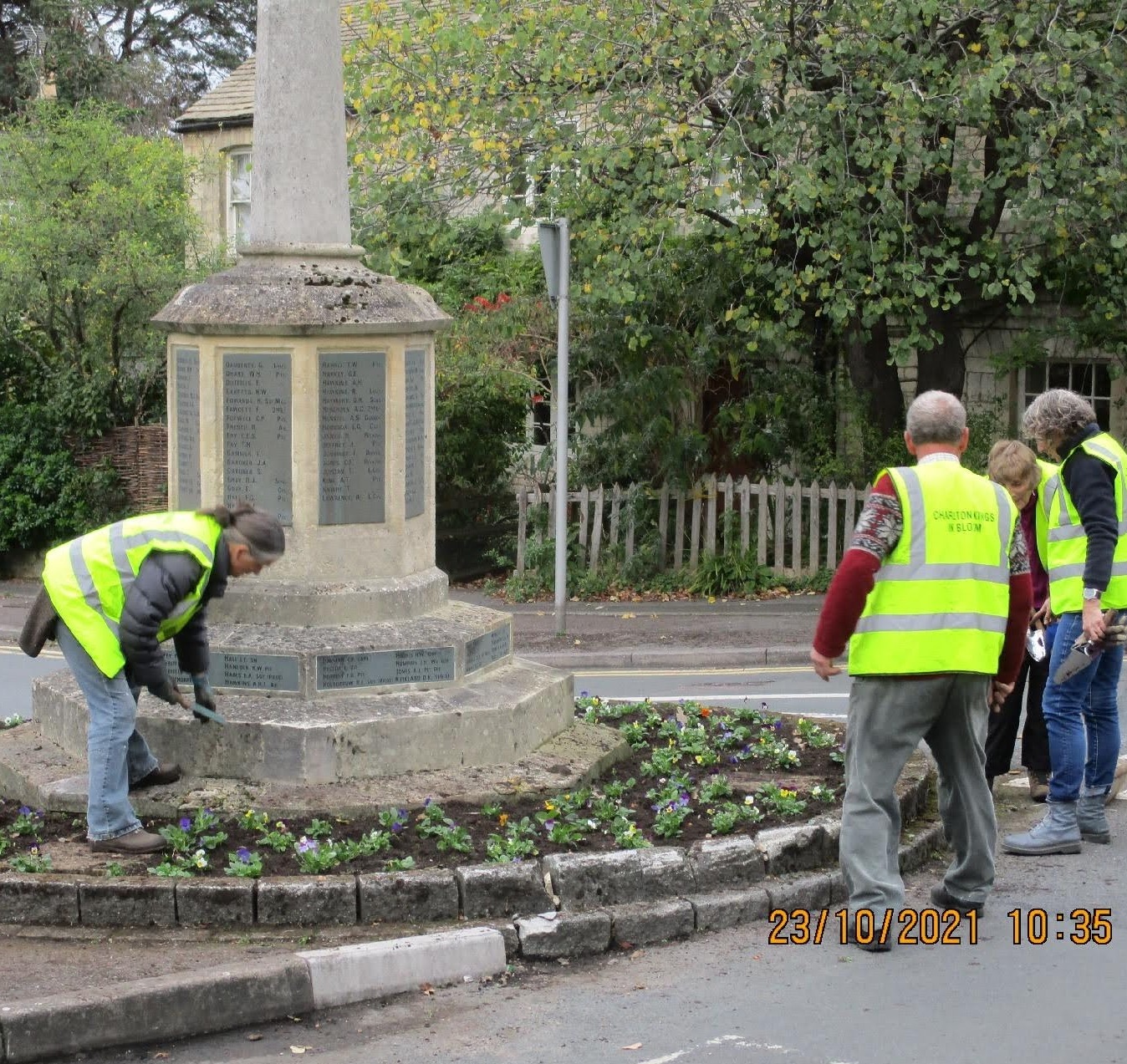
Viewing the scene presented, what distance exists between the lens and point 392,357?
7.91 m

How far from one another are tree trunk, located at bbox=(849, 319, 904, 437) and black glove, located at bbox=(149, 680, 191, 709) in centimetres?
1373

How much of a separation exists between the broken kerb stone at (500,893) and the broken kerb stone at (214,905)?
0.78m

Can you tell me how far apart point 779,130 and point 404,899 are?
10.9 metres

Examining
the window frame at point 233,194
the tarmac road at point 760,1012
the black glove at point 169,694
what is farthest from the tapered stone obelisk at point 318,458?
the window frame at point 233,194

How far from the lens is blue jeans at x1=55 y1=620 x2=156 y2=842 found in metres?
6.46

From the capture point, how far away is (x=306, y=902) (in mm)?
5984

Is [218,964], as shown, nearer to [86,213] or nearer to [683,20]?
[683,20]

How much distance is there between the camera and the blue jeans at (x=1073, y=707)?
7.10m

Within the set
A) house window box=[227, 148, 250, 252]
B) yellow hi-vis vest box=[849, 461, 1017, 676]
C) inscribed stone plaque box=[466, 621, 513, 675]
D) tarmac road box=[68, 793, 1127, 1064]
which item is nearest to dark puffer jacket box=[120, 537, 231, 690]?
tarmac road box=[68, 793, 1127, 1064]

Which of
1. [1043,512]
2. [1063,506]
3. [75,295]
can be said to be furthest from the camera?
[75,295]

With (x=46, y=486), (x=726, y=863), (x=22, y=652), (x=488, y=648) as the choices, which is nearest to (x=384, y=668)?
(x=488, y=648)

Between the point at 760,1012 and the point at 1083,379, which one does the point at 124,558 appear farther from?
the point at 1083,379

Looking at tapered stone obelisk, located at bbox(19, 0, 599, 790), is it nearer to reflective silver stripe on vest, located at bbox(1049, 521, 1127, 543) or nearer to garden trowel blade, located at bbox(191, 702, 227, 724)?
garden trowel blade, located at bbox(191, 702, 227, 724)

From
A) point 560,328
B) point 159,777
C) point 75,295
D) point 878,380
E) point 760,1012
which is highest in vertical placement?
point 75,295
